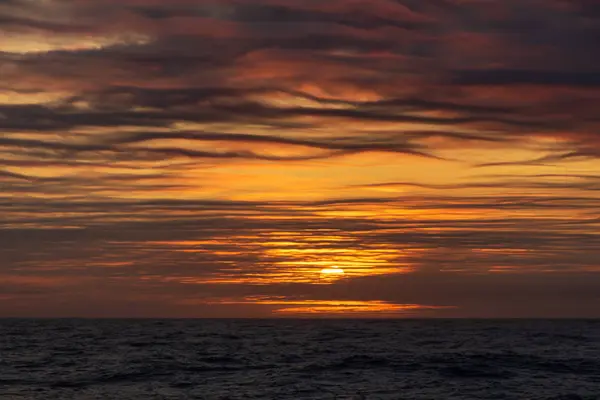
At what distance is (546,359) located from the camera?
49.5 m

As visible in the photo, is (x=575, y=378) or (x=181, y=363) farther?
(x=181, y=363)

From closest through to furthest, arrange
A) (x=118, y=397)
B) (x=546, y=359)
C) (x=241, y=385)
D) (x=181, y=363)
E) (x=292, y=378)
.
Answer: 1. (x=118, y=397)
2. (x=241, y=385)
3. (x=292, y=378)
4. (x=181, y=363)
5. (x=546, y=359)

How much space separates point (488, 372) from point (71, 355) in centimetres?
2509

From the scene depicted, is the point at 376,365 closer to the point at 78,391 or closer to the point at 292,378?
the point at 292,378

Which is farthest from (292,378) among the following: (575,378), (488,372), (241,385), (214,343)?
(214,343)

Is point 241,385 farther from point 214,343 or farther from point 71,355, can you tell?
point 214,343

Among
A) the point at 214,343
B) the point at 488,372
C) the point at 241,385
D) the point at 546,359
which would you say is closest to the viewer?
the point at 241,385

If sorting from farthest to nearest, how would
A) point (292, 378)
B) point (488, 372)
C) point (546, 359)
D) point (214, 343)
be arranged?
point (214, 343), point (546, 359), point (488, 372), point (292, 378)

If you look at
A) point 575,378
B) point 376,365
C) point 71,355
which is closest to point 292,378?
point 376,365

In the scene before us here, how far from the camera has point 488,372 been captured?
139 feet

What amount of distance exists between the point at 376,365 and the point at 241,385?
429 inches

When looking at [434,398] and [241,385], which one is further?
[241,385]

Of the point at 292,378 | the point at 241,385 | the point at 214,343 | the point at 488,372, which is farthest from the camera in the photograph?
the point at 214,343

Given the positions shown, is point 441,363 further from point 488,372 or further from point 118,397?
point 118,397
